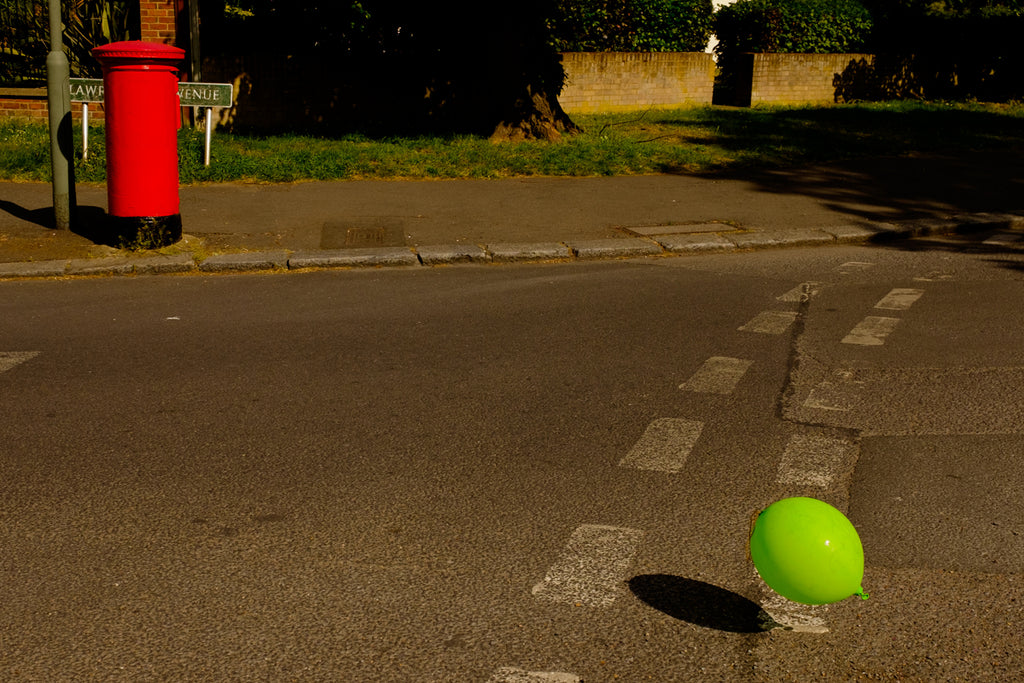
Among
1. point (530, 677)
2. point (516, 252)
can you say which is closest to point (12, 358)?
point (516, 252)

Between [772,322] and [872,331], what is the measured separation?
0.62m

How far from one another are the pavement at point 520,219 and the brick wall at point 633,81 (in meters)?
7.44

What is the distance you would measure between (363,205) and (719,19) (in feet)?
53.6

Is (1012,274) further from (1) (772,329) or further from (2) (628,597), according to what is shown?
(2) (628,597)

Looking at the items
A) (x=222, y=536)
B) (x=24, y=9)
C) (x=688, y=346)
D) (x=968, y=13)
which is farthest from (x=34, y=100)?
(x=968, y=13)

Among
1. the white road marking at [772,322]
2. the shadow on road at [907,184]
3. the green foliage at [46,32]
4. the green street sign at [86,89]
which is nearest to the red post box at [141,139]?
the green street sign at [86,89]

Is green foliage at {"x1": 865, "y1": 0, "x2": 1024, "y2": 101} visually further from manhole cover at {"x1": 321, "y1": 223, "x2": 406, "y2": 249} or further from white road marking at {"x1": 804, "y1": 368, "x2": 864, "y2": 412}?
white road marking at {"x1": 804, "y1": 368, "x2": 864, "y2": 412}

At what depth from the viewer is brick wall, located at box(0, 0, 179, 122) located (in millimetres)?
15766

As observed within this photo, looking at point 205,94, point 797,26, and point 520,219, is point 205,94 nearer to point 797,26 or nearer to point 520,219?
point 520,219

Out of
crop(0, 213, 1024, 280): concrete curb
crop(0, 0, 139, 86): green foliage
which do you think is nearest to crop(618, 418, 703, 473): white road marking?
crop(0, 213, 1024, 280): concrete curb

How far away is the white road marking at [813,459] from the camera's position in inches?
180

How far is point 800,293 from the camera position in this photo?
799cm

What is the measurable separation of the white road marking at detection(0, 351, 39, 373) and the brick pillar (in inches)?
419

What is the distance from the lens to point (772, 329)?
6957 mm
